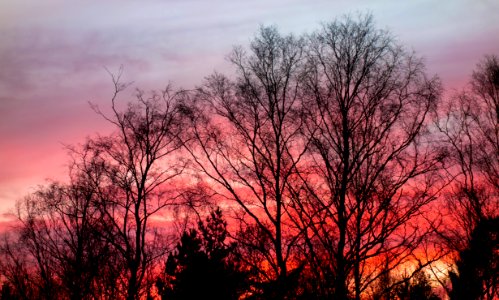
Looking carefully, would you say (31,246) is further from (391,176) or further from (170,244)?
(391,176)

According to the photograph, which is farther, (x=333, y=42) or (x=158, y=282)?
(x=158, y=282)

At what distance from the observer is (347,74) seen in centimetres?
1595

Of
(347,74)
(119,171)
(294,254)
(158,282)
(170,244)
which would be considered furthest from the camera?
(158,282)

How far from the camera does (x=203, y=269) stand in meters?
26.1

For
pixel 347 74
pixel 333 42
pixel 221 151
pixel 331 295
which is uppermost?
pixel 333 42

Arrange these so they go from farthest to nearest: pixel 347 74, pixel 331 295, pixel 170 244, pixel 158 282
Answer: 1. pixel 158 282
2. pixel 170 244
3. pixel 347 74
4. pixel 331 295

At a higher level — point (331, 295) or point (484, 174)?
point (484, 174)

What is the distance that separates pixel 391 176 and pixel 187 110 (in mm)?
8212

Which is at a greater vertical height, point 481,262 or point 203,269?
point 203,269

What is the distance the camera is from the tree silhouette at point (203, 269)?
2525 centimetres

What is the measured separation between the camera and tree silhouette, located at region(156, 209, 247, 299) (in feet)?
82.8

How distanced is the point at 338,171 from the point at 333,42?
15.0 ft

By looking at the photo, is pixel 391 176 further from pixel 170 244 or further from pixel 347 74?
pixel 170 244

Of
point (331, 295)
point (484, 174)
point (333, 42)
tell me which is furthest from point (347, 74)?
point (484, 174)
